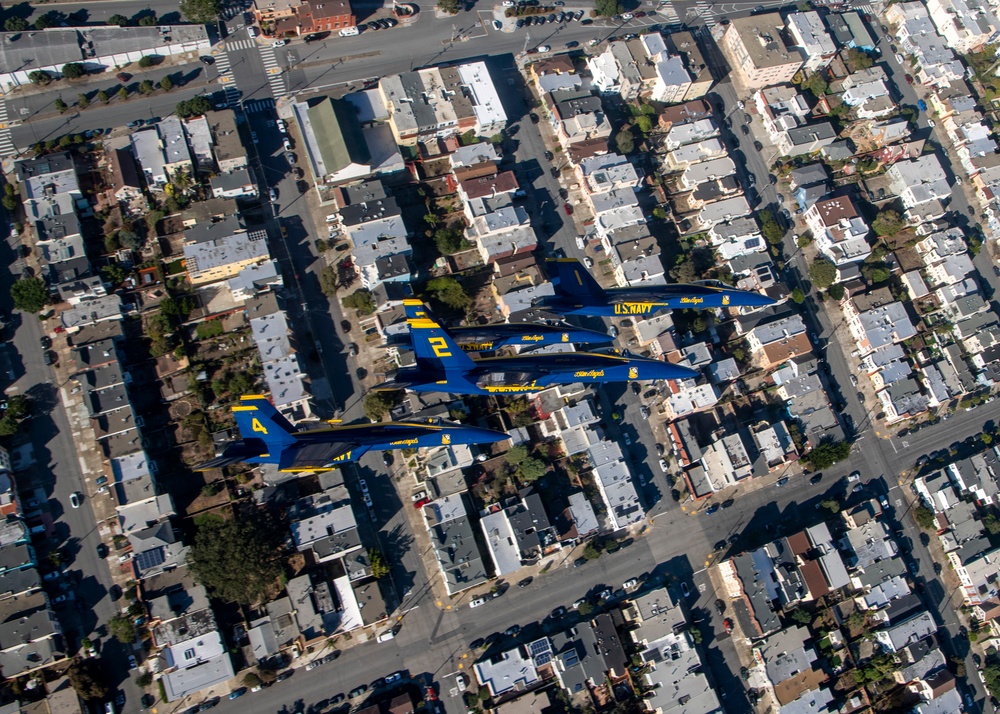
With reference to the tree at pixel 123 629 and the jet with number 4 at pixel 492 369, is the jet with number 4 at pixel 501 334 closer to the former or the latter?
the jet with number 4 at pixel 492 369

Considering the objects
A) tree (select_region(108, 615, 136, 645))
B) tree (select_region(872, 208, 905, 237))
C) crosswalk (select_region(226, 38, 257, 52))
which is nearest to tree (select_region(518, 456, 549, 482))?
tree (select_region(108, 615, 136, 645))

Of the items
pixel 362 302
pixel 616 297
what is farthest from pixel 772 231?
pixel 362 302

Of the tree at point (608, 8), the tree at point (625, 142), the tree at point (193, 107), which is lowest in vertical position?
the tree at point (625, 142)

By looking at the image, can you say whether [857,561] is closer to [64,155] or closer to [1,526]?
[1,526]

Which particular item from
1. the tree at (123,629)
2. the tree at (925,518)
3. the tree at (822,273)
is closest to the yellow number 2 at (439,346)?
the tree at (123,629)

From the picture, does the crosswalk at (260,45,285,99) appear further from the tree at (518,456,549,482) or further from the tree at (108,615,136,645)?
the tree at (108,615,136,645)

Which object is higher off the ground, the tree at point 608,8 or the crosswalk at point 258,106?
the tree at point 608,8
